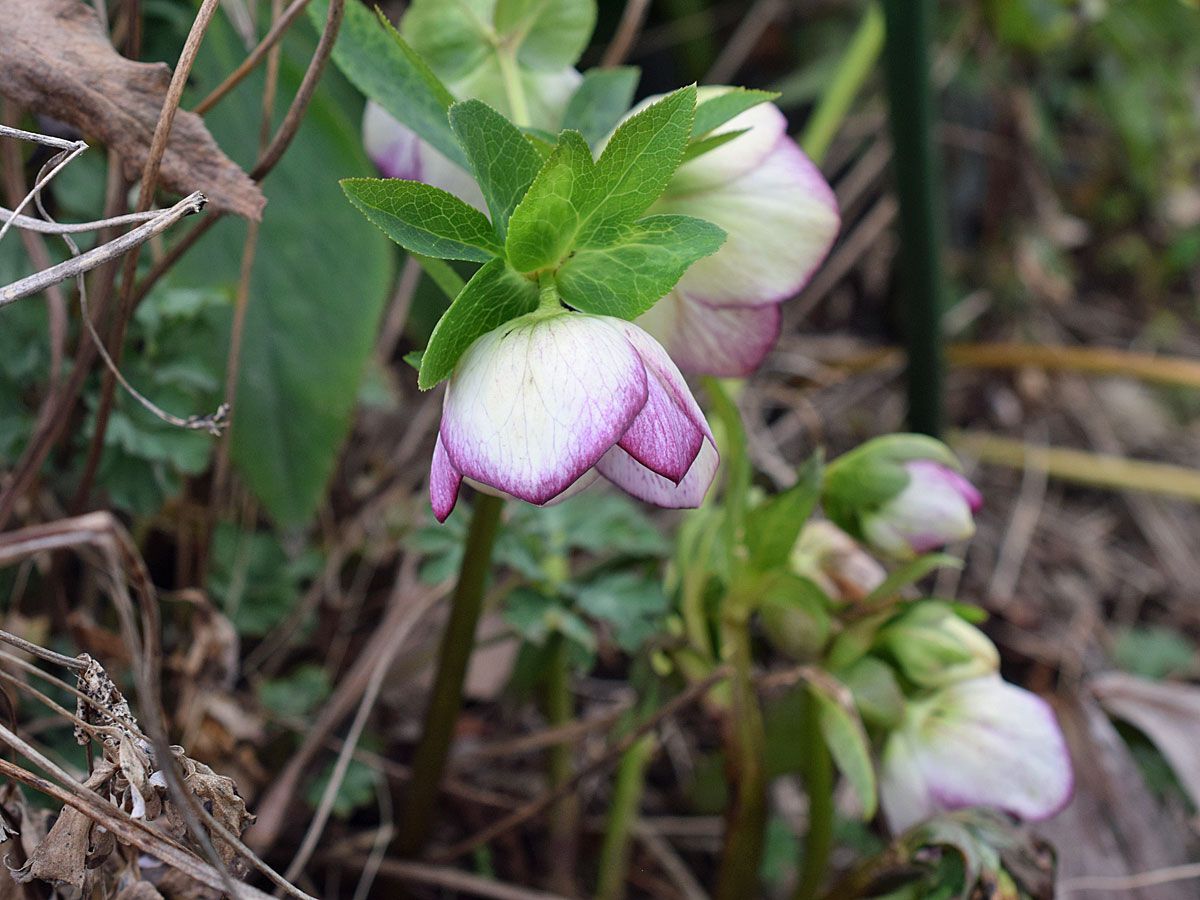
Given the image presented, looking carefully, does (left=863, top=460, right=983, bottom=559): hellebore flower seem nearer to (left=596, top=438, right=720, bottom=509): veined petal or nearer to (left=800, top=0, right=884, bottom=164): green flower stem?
(left=596, top=438, right=720, bottom=509): veined petal

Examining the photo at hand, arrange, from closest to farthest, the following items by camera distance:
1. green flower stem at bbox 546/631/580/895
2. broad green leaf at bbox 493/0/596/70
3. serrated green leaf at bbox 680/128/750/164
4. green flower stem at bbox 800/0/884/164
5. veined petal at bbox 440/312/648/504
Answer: veined petal at bbox 440/312/648/504
serrated green leaf at bbox 680/128/750/164
broad green leaf at bbox 493/0/596/70
green flower stem at bbox 546/631/580/895
green flower stem at bbox 800/0/884/164

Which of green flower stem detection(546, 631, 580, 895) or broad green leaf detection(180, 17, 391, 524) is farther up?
broad green leaf detection(180, 17, 391, 524)

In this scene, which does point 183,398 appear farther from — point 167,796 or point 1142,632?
point 1142,632

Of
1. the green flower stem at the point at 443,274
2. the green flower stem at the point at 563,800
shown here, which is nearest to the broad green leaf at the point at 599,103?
the green flower stem at the point at 443,274

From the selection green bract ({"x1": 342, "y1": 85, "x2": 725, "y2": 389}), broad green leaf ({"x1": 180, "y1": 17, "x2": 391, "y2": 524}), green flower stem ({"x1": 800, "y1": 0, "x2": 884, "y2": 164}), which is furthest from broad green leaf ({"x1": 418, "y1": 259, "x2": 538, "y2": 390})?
green flower stem ({"x1": 800, "y1": 0, "x2": 884, "y2": 164})

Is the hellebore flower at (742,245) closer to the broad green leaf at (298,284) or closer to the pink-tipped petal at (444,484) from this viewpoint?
the pink-tipped petal at (444,484)

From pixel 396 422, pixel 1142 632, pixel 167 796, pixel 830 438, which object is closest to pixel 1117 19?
pixel 830 438
